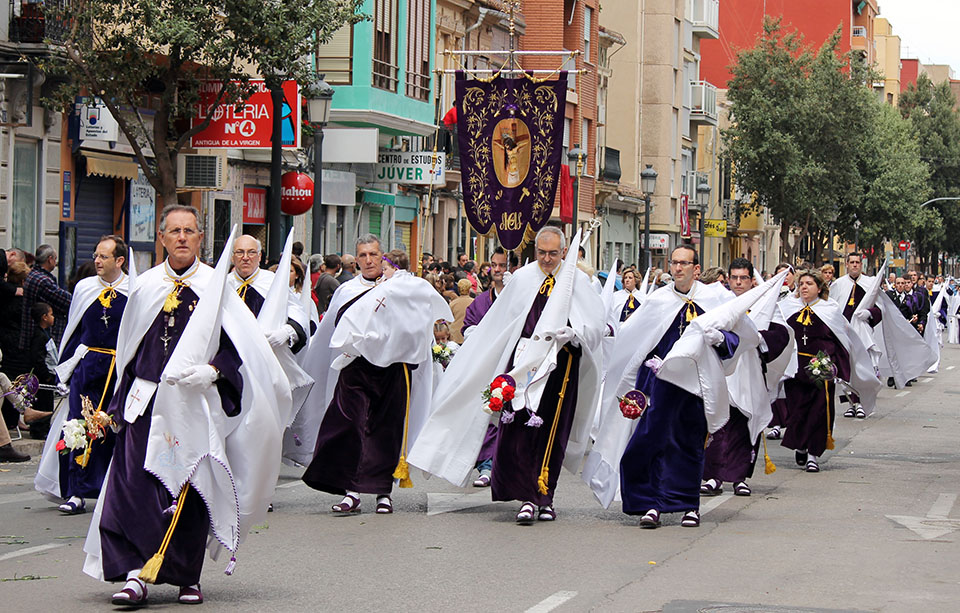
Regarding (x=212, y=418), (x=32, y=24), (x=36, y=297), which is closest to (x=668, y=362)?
(x=212, y=418)

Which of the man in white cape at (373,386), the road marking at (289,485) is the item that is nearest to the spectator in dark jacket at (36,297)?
the road marking at (289,485)

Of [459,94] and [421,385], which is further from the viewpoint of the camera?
[459,94]

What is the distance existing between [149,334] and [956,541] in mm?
5367

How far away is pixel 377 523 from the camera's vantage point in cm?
1072

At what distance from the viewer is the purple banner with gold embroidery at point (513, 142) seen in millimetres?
21391

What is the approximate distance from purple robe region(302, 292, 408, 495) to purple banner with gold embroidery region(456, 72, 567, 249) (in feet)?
32.0

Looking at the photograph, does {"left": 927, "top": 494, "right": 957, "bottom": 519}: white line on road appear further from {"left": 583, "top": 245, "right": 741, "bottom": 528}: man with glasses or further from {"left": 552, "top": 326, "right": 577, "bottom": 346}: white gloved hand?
{"left": 552, "top": 326, "right": 577, "bottom": 346}: white gloved hand

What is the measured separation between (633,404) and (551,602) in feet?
9.34

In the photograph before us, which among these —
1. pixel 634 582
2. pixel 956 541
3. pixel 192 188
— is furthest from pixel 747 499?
pixel 192 188

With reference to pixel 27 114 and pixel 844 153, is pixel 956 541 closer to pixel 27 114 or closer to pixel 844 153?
pixel 27 114

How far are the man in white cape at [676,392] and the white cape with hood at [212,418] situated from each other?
337cm

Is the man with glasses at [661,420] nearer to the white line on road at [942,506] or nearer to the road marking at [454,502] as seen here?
the road marking at [454,502]

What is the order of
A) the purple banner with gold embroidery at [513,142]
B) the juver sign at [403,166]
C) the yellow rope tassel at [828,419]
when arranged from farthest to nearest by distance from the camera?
the juver sign at [403,166]
the purple banner with gold embroidery at [513,142]
the yellow rope tassel at [828,419]

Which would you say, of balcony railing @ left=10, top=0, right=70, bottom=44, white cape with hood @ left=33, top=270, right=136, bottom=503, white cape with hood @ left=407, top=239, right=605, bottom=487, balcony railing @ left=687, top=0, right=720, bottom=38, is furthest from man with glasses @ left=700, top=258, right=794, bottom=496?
balcony railing @ left=687, top=0, right=720, bottom=38
